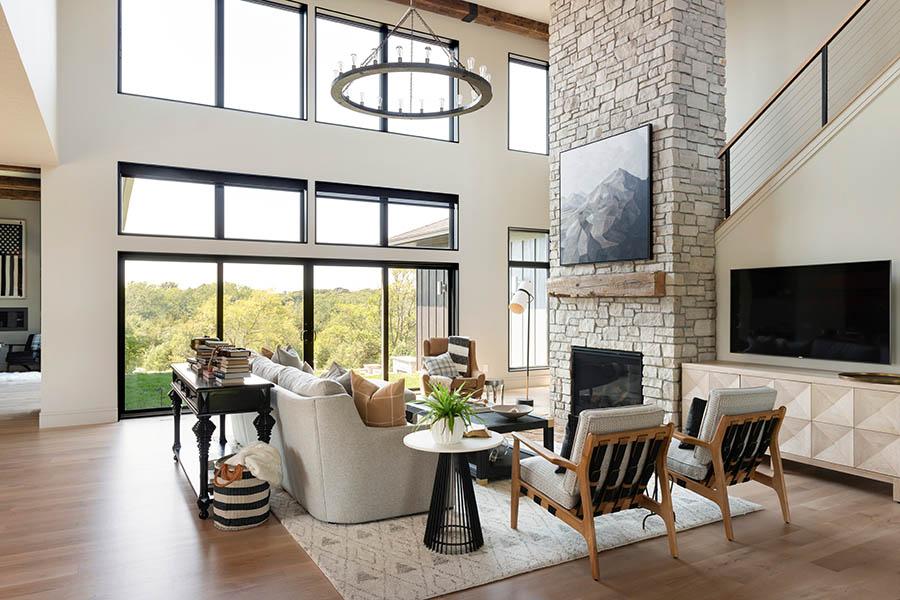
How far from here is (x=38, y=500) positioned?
4.48 metres

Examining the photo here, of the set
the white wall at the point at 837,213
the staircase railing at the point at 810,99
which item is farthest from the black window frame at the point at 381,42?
the white wall at the point at 837,213

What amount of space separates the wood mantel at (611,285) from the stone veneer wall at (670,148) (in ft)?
0.40

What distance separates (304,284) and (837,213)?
6.17m

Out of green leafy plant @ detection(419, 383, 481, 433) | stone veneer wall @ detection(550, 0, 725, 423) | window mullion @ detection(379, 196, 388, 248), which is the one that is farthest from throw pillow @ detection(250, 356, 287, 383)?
window mullion @ detection(379, 196, 388, 248)

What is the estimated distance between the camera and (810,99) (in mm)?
6688

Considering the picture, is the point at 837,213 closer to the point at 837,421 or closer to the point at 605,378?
the point at 837,421

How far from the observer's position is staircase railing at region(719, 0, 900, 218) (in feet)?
20.6

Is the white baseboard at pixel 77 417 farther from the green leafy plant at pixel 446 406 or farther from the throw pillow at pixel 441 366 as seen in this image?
the green leafy plant at pixel 446 406

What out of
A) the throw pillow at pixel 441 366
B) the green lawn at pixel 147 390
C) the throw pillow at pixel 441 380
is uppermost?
the throw pillow at pixel 441 366

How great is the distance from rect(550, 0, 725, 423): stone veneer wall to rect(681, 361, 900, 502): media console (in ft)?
2.90

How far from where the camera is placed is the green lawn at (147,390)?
7477 millimetres

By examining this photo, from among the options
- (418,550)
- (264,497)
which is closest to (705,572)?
(418,550)

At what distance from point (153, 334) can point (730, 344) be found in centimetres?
661

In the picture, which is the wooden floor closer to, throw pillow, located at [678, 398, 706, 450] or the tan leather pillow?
throw pillow, located at [678, 398, 706, 450]
